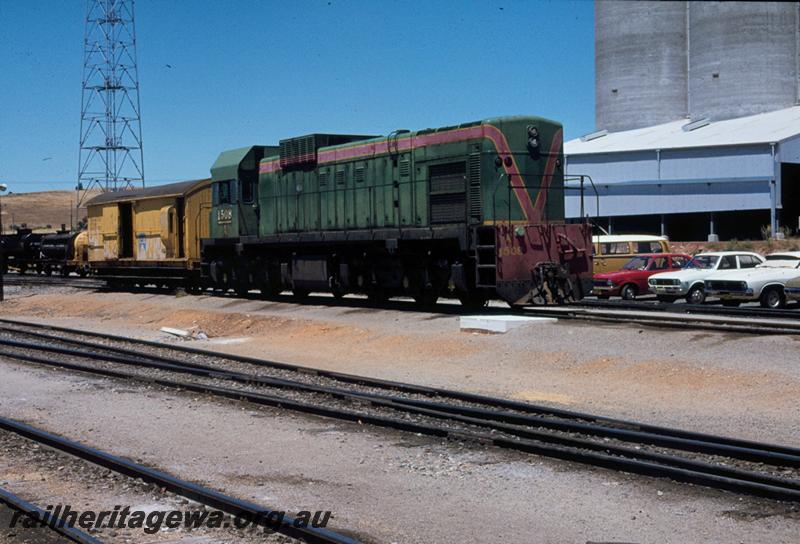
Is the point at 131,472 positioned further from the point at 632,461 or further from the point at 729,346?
the point at 729,346

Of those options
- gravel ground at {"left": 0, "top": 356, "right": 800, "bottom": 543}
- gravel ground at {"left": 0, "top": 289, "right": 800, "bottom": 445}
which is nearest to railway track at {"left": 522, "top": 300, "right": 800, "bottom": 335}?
gravel ground at {"left": 0, "top": 289, "right": 800, "bottom": 445}

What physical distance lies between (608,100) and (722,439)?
6044 cm

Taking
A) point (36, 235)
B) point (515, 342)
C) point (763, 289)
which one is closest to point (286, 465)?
point (515, 342)

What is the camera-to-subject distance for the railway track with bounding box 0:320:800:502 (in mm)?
7875

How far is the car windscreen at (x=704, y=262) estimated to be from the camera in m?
24.7

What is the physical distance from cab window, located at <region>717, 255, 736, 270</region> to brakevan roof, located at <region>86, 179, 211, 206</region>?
55.8ft

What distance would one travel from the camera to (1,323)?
83.4ft

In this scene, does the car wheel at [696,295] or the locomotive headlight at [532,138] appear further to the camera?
the car wheel at [696,295]

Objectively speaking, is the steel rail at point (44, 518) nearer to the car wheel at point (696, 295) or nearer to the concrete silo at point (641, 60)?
the car wheel at point (696, 295)

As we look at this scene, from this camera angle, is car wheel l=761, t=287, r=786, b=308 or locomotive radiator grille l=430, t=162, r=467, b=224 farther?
car wheel l=761, t=287, r=786, b=308

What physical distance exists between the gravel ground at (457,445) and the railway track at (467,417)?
0.22 m

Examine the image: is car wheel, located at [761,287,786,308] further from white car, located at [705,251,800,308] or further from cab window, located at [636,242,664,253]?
cab window, located at [636,242,664,253]

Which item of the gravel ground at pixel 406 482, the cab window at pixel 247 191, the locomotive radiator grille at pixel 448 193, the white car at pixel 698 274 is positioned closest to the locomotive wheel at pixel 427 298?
the locomotive radiator grille at pixel 448 193

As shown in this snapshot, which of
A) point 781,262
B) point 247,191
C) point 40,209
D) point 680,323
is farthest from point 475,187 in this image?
point 40,209
